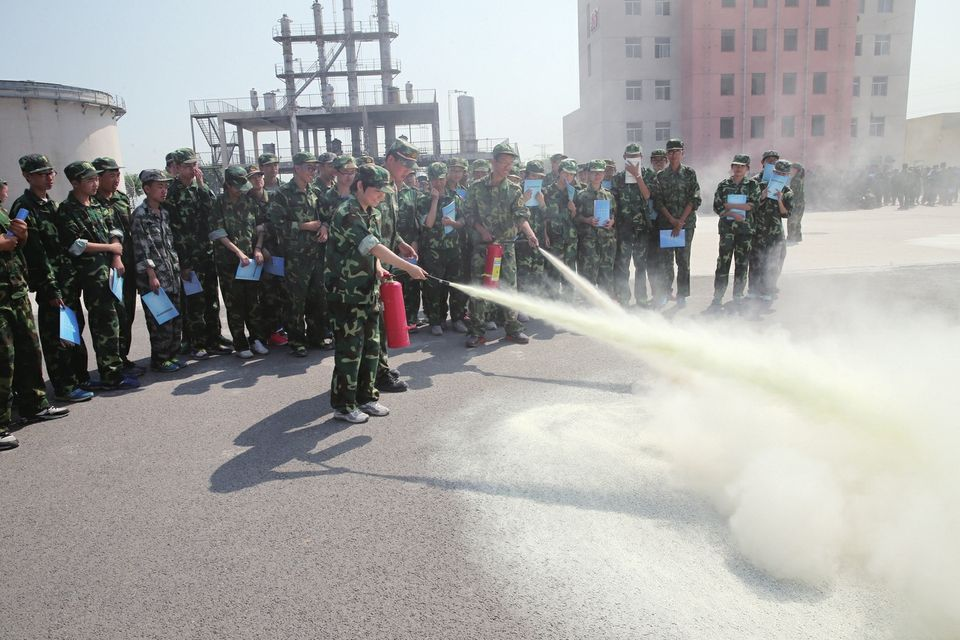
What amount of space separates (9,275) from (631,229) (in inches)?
293

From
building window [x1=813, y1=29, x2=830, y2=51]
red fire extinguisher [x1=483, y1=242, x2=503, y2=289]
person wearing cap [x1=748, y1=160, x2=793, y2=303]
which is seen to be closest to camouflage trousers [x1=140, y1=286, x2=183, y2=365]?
red fire extinguisher [x1=483, y1=242, x2=503, y2=289]

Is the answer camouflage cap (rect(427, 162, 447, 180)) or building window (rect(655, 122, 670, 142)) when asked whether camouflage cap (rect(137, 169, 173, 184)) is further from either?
building window (rect(655, 122, 670, 142))

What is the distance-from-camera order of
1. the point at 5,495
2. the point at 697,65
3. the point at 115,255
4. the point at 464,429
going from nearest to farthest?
the point at 5,495, the point at 464,429, the point at 115,255, the point at 697,65

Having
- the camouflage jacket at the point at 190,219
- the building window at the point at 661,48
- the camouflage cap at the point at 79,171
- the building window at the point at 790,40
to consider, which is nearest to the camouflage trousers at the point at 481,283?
the camouflage jacket at the point at 190,219

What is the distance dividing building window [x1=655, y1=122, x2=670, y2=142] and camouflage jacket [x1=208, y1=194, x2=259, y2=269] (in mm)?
41771

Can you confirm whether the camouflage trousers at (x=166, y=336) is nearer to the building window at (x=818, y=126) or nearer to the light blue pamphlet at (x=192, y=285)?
the light blue pamphlet at (x=192, y=285)

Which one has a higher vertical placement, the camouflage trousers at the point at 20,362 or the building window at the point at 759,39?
the building window at the point at 759,39

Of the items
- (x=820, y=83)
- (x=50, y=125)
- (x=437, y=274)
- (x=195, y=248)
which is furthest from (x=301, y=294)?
(x=820, y=83)

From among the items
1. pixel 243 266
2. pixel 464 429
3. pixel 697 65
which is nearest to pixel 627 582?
pixel 464 429

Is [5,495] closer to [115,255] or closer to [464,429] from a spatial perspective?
[115,255]

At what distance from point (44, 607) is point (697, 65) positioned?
4585cm

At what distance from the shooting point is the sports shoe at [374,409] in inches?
207

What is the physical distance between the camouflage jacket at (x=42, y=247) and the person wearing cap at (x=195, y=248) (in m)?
1.43

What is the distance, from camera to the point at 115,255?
6070mm
